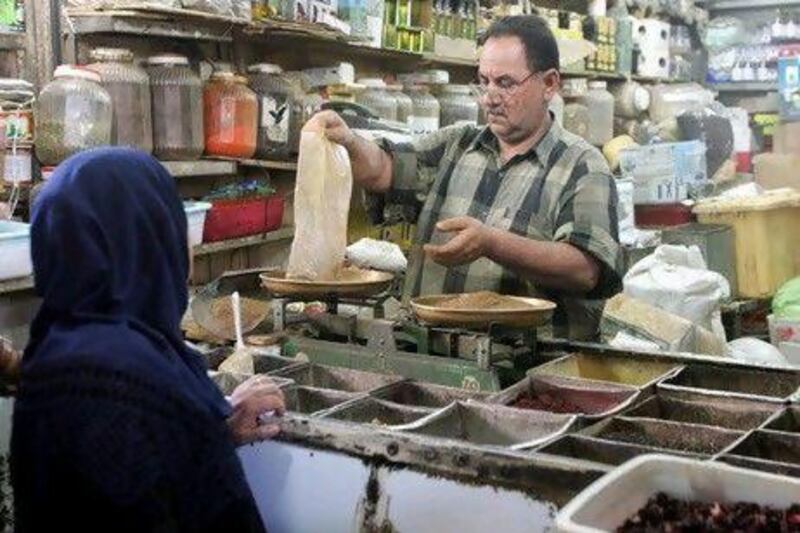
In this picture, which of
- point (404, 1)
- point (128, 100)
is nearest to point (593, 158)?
point (128, 100)

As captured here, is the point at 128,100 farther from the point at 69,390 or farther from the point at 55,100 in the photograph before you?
the point at 69,390

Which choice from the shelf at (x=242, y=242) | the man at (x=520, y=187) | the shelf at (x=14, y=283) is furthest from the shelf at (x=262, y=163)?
the shelf at (x=14, y=283)

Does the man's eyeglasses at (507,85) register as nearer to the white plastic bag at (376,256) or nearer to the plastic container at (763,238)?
the white plastic bag at (376,256)

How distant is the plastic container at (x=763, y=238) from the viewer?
578 cm

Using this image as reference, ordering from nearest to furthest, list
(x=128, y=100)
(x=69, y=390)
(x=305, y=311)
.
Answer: (x=69, y=390) < (x=305, y=311) < (x=128, y=100)

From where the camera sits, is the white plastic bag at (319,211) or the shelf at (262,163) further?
the shelf at (262,163)

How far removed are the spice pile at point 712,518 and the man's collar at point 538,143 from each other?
155 centimetres

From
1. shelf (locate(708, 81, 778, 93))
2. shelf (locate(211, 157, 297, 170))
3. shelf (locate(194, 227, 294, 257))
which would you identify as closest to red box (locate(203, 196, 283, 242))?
shelf (locate(194, 227, 294, 257))

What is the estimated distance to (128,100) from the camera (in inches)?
128

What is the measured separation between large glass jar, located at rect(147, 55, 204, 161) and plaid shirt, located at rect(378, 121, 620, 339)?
0.78 meters

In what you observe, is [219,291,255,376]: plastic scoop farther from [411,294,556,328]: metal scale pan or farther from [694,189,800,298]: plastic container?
[694,189,800,298]: plastic container

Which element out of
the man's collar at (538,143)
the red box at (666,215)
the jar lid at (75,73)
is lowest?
the red box at (666,215)

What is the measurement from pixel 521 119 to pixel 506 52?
195mm

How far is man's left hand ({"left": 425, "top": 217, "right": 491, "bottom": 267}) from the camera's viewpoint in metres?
2.38
